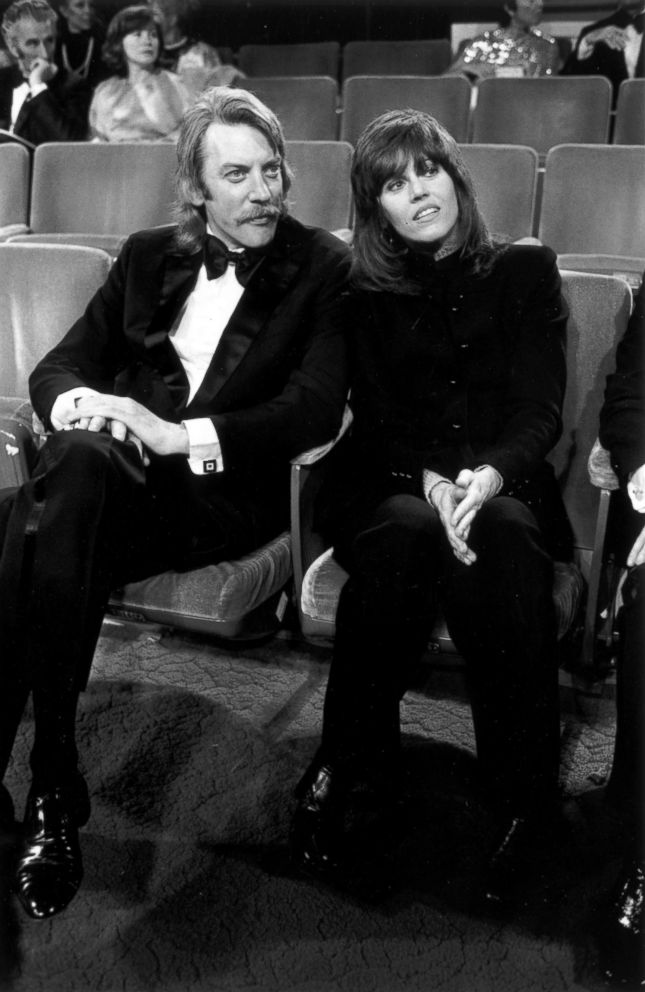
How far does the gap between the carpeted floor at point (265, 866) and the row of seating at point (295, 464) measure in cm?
18

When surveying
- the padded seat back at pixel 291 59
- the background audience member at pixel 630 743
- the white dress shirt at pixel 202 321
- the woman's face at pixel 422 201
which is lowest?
the background audience member at pixel 630 743

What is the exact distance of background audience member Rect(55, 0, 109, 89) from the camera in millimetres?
2963

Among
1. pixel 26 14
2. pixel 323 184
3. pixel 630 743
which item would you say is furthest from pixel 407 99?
pixel 630 743

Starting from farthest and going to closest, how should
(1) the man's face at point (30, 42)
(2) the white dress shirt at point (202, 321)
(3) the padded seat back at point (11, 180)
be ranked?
(1) the man's face at point (30, 42)
(3) the padded seat back at point (11, 180)
(2) the white dress shirt at point (202, 321)

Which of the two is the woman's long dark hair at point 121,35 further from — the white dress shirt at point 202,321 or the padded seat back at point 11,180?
the white dress shirt at point 202,321

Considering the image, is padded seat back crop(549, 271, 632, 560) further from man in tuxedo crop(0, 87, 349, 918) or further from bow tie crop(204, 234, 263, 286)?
bow tie crop(204, 234, 263, 286)

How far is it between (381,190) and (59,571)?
64cm

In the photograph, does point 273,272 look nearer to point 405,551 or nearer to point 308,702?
point 405,551

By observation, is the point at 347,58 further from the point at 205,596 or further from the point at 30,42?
the point at 205,596

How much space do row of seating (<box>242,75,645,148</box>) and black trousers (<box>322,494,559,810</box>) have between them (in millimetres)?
2101

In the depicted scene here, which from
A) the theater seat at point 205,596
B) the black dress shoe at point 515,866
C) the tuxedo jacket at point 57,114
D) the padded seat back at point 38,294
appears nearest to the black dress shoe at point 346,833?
the black dress shoe at point 515,866

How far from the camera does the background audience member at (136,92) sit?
109 inches

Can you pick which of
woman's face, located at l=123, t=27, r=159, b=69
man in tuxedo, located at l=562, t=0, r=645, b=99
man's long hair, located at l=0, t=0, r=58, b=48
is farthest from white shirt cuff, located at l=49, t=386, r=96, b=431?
man in tuxedo, located at l=562, t=0, r=645, b=99

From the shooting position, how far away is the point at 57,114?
2912 mm
